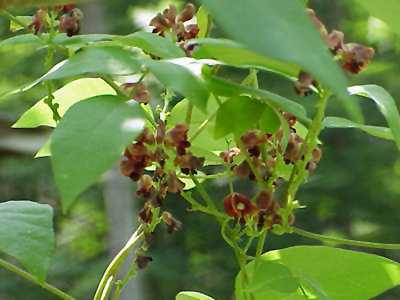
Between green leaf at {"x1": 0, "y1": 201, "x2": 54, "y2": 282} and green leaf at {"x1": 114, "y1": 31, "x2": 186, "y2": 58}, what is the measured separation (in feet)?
0.25

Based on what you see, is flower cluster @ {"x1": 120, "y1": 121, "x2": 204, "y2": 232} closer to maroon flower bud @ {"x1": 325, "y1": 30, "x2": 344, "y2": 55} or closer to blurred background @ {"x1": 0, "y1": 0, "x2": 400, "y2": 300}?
maroon flower bud @ {"x1": 325, "y1": 30, "x2": 344, "y2": 55}

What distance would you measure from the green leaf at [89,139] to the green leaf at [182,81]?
0.05 feet

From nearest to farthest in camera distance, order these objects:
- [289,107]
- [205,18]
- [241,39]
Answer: [241,39]
[289,107]
[205,18]

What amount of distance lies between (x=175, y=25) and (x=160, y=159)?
Result: 0.27ft

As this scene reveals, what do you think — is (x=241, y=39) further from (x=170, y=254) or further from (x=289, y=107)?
(x=170, y=254)

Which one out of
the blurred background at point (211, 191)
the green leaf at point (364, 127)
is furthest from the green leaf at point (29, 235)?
the blurred background at point (211, 191)

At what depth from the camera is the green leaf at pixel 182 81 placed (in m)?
0.30

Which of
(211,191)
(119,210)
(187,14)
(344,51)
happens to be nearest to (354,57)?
(344,51)

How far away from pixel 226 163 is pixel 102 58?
0.35ft

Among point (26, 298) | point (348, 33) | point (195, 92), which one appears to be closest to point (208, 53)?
point (195, 92)

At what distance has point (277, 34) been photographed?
8.5 inches

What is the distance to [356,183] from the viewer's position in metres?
5.29

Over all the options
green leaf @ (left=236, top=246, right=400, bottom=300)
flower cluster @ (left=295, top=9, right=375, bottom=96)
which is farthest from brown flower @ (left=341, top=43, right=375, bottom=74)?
green leaf @ (left=236, top=246, right=400, bottom=300)

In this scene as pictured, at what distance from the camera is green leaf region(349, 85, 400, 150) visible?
0.36m
